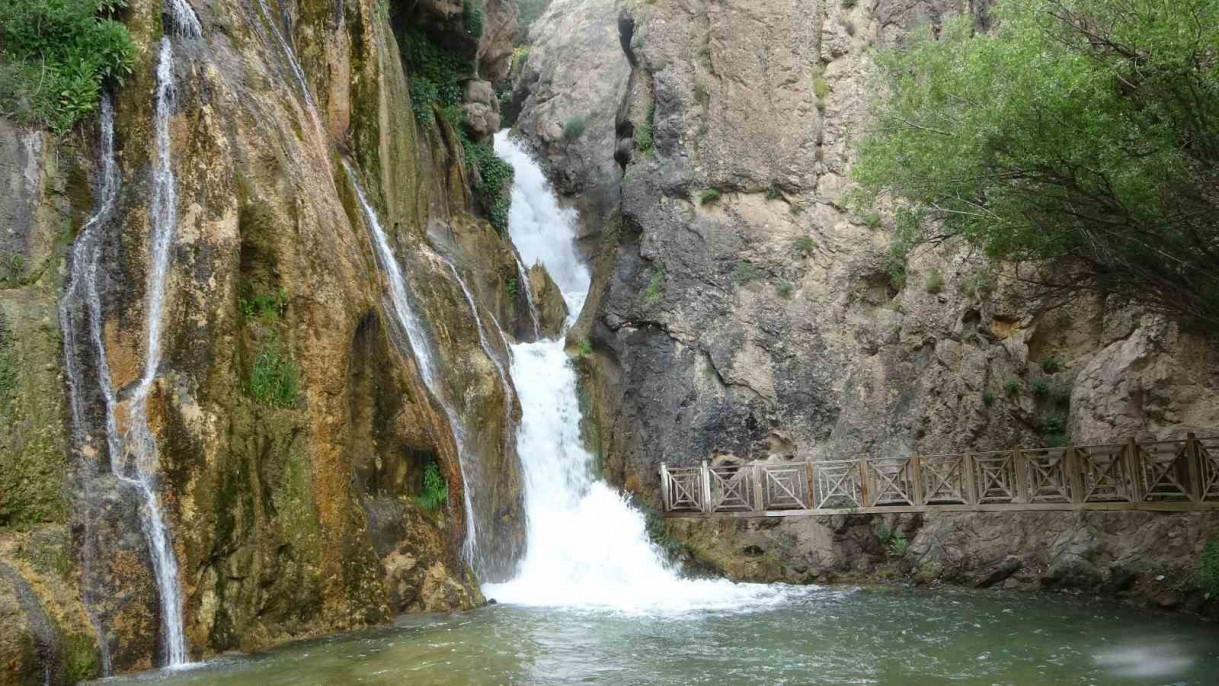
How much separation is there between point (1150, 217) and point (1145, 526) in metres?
6.90

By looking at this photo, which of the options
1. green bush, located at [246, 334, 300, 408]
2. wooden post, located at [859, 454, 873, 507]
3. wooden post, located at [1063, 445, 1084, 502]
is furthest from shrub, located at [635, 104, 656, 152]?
green bush, located at [246, 334, 300, 408]

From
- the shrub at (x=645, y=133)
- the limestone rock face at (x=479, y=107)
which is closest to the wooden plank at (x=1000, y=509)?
the shrub at (x=645, y=133)

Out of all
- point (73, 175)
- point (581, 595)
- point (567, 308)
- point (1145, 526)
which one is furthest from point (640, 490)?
point (73, 175)

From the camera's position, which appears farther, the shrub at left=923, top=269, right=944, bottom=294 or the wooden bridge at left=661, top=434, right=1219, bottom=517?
the shrub at left=923, top=269, right=944, bottom=294

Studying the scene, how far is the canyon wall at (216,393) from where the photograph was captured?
961cm

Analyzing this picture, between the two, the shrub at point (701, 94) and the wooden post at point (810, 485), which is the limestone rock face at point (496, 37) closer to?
the shrub at point (701, 94)

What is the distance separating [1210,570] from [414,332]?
1291cm

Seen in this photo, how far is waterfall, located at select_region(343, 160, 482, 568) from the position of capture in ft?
51.5

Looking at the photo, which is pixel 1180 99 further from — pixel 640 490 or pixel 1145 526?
pixel 640 490

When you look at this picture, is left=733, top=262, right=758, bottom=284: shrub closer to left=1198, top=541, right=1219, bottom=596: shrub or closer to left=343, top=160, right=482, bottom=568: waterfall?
left=343, top=160, right=482, bottom=568: waterfall

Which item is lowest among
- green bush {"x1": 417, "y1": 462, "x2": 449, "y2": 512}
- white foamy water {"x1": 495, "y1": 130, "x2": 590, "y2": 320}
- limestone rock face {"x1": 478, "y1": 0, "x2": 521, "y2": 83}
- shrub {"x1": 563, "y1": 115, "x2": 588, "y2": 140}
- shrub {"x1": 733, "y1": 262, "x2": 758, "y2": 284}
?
green bush {"x1": 417, "y1": 462, "x2": 449, "y2": 512}

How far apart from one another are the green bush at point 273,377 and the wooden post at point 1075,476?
38.8ft

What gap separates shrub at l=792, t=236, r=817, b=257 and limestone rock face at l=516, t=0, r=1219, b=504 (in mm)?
36

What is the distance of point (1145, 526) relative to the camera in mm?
15273
